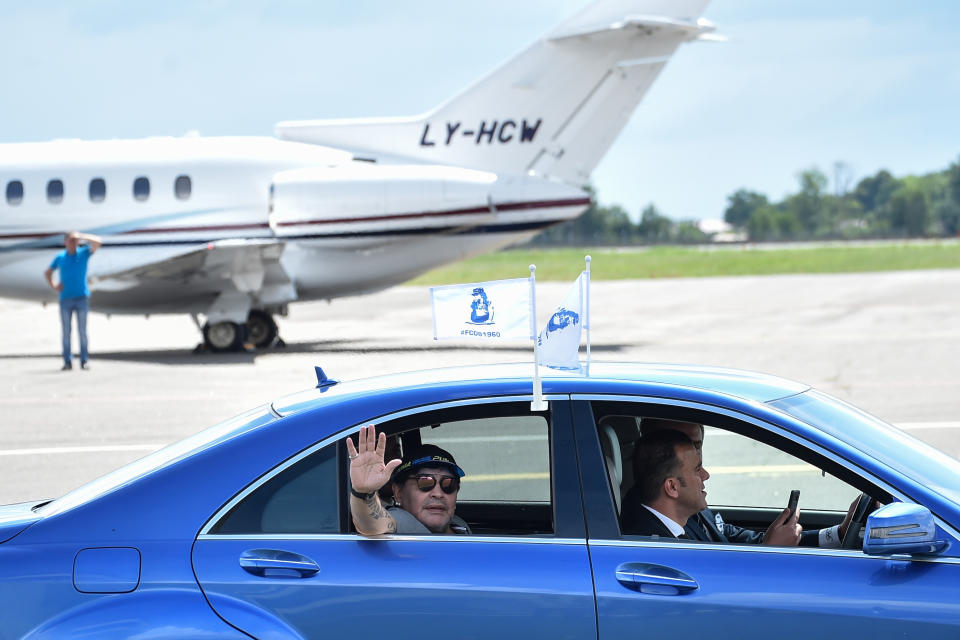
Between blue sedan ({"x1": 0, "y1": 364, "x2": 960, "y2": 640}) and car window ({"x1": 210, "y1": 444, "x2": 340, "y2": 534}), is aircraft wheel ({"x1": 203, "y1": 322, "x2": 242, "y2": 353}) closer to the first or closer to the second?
blue sedan ({"x1": 0, "y1": 364, "x2": 960, "y2": 640})

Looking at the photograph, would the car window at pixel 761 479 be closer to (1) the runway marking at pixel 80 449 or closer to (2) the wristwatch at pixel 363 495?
(2) the wristwatch at pixel 363 495

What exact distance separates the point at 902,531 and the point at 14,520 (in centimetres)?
278

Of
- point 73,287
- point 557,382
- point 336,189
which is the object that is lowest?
point 557,382

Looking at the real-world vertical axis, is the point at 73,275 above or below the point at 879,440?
above

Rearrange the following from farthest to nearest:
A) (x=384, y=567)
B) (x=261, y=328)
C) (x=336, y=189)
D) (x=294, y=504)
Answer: (x=261, y=328)
(x=336, y=189)
(x=294, y=504)
(x=384, y=567)

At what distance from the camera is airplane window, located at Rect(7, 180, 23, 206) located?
2080cm

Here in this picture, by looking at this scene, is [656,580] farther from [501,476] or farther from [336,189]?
[336,189]

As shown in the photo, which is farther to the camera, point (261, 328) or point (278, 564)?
point (261, 328)

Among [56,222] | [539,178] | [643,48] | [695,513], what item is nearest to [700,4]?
[643,48]

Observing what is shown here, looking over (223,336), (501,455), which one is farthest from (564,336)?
(223,336)

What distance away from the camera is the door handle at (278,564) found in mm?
3562

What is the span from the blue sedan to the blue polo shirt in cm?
1432

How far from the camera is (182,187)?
68.5 ft

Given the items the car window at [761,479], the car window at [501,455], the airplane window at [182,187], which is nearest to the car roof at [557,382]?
the car window at [501,455]
